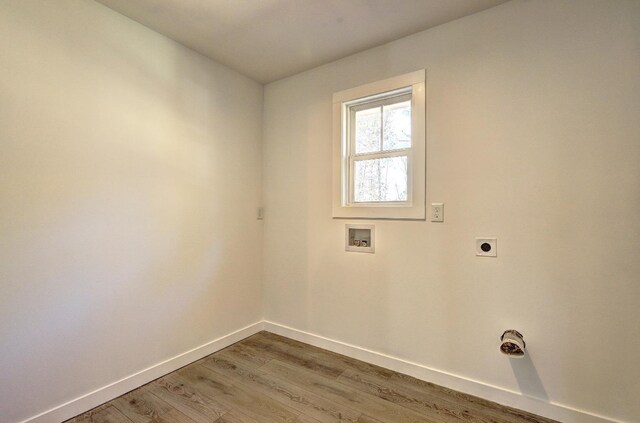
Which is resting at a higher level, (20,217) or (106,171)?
(106,171)

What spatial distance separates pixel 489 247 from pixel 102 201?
2465 millimetres

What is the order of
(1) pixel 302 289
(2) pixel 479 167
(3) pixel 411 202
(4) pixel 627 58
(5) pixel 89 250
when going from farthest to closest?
(1) pixel 302 289, (3) pixel 411 202, (2) pixel 479 167, (5) pixel 89 250, (4) pixel 627 58

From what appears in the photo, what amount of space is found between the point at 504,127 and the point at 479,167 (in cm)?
27

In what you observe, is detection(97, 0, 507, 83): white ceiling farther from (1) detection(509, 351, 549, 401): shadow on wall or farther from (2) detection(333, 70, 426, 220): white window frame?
(1) detection(509, 351, 549, 401): shadow on wall

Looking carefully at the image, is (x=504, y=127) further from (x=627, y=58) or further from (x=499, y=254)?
(x=499, y=254)

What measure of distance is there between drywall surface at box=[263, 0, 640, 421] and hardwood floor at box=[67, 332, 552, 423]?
0.20m

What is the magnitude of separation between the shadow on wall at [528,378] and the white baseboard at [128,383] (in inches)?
85.4

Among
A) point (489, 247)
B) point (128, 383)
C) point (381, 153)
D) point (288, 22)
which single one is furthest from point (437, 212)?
point (128, 383)

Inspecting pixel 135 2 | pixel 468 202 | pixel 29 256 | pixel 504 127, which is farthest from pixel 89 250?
pixel 504 127

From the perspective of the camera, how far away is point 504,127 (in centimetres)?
177

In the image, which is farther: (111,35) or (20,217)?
(111,35)

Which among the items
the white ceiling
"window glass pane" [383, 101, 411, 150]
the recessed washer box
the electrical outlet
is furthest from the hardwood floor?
the white ceiling

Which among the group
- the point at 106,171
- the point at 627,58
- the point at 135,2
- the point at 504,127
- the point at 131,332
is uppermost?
the point at 135,2

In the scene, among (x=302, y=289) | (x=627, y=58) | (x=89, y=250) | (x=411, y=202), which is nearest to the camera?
(x=627, y=58)
